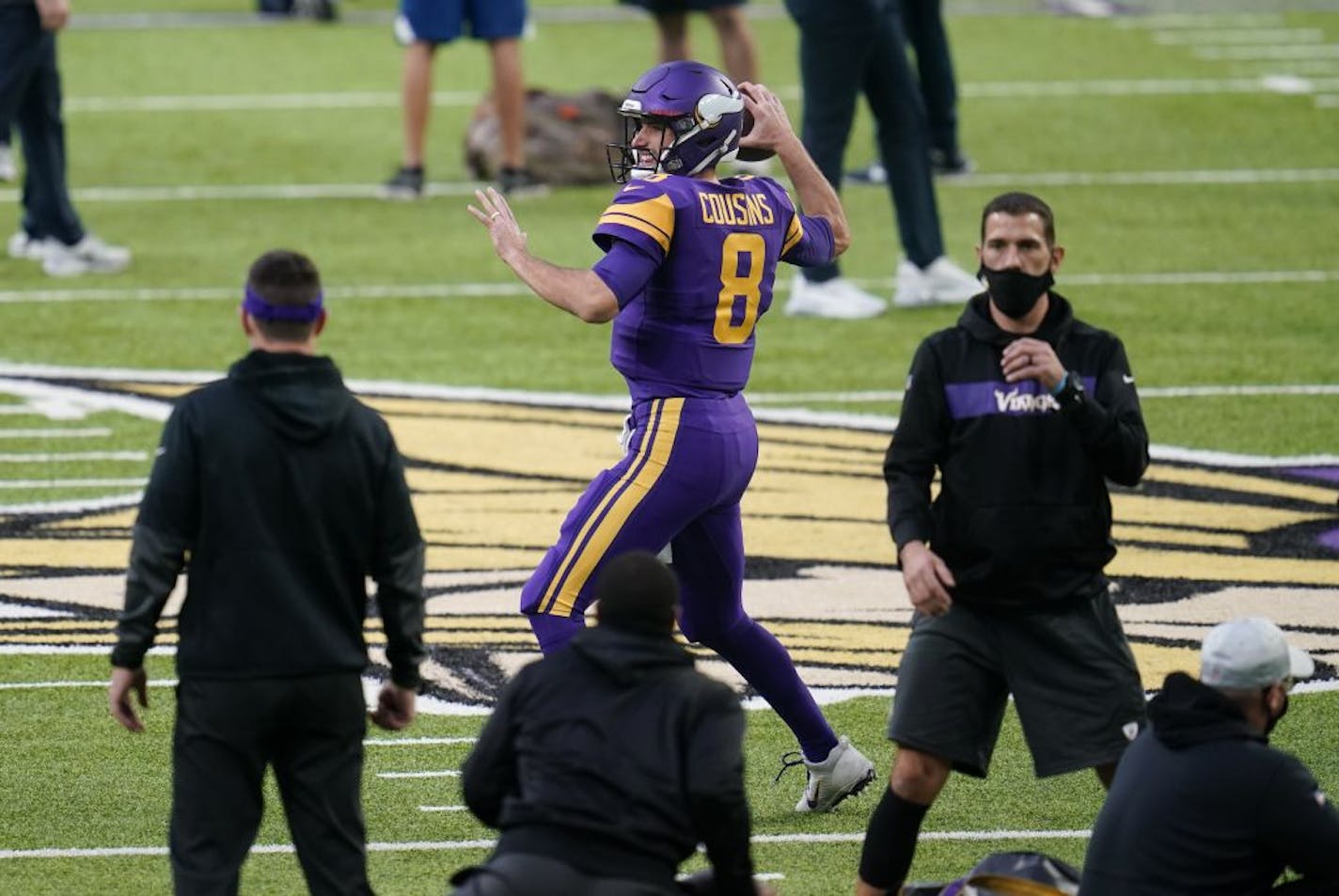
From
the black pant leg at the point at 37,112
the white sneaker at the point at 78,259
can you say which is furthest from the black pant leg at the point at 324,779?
the white sneaker at the point at 78,259

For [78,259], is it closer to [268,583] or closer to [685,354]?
[685,354]

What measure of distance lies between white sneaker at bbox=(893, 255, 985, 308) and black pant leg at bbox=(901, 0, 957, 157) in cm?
187

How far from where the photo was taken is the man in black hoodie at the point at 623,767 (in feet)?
17.4

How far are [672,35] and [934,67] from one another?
177 centimetres

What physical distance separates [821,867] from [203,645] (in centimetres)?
198

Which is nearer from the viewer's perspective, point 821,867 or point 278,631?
point 278,631

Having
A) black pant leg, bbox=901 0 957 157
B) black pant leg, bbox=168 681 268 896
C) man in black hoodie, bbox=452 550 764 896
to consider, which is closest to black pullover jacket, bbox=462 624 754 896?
man in black hoodie, bbox=452 550 764 896

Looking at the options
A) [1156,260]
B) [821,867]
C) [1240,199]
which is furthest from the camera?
[1240,199]

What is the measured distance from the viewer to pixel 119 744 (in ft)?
26.5

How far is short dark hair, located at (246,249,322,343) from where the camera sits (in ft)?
19.2

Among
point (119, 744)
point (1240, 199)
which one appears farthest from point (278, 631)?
point (1240, 199)

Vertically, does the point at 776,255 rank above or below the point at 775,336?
above

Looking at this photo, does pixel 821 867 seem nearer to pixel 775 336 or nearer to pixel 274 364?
pixel 274 364

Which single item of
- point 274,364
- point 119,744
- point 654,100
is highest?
point 654,100
